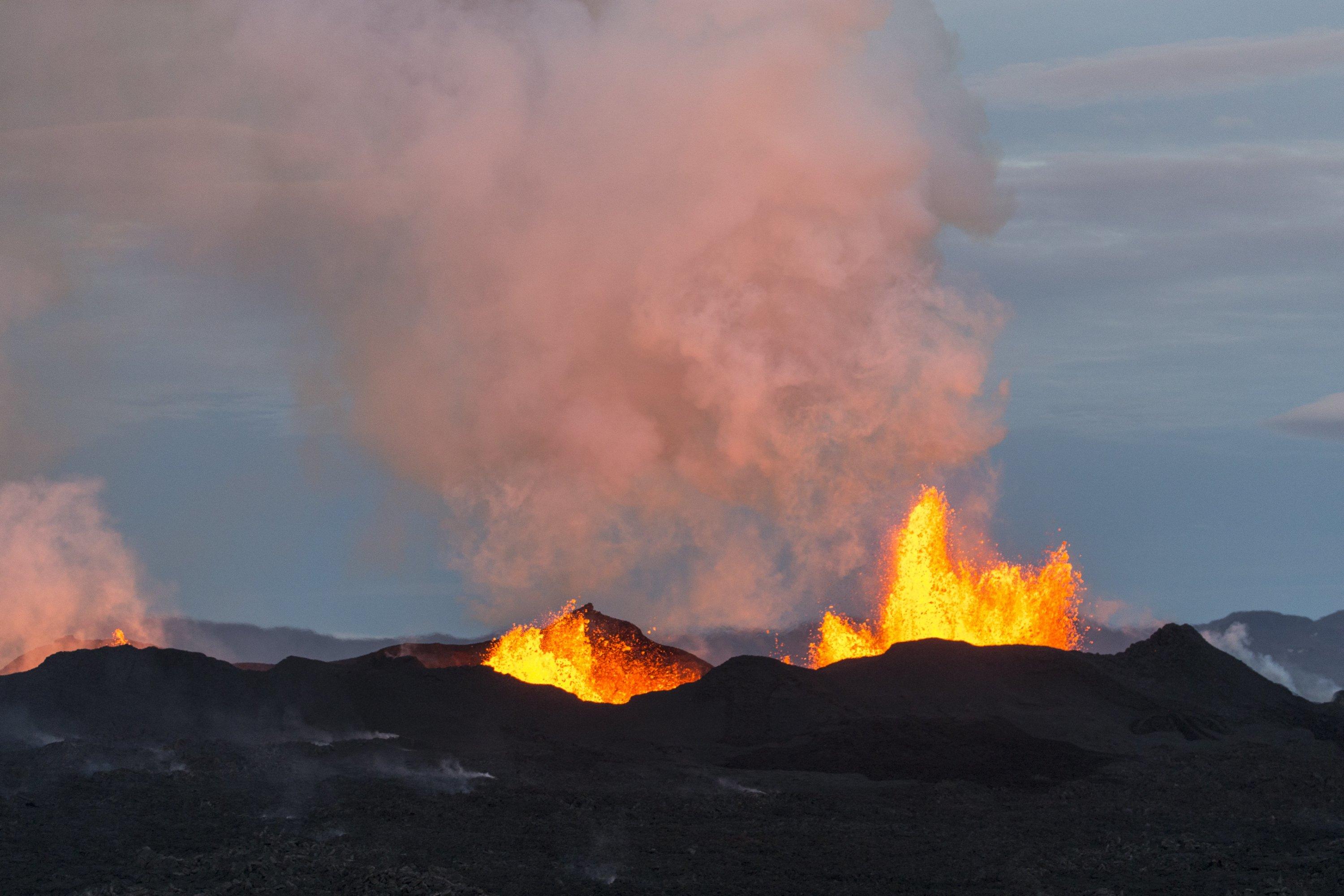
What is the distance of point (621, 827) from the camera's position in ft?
144

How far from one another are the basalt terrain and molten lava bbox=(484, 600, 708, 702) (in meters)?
5.81

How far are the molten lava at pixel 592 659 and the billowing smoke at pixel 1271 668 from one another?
88.3 meters

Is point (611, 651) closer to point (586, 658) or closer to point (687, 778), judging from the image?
point (586, 658)

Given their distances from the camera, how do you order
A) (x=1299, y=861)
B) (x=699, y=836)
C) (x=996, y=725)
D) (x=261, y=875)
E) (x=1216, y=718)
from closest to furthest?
(x=261, y=875) < (x=1299, y=861) < (x=699, y=836) < (x=996, y=725) < (x=1216, y=718)

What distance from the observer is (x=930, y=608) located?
3019 inches

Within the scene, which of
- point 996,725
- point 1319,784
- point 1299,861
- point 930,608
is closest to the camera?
point 1299,861

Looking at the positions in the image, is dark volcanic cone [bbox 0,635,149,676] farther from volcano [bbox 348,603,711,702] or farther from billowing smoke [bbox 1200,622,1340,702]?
billowing smoke [bbox 1200,622,1340,702]

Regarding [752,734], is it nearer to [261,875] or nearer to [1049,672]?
[1049,672]

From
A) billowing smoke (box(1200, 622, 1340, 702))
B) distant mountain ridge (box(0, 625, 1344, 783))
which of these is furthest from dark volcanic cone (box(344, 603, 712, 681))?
billowing smoke (box(1200, 622, 1340, 702))

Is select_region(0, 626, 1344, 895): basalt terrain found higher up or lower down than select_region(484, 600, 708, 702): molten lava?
lower down

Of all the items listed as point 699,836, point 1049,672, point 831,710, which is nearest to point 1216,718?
point 1049,672

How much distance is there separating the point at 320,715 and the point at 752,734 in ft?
61.4

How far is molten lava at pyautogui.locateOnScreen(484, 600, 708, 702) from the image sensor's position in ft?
250

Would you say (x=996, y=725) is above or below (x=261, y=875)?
above
